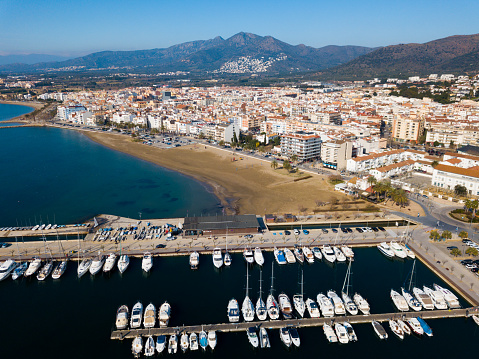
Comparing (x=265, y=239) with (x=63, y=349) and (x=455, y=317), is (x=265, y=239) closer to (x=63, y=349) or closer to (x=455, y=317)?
(x=455, y=317)

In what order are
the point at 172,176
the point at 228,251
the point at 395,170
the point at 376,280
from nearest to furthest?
the point at 376,280, the point at 228,251, the point at 395,170, the point at 172,176

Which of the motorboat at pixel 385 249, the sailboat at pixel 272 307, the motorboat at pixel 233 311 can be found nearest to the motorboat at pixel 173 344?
the motorboat at pixel 233 311

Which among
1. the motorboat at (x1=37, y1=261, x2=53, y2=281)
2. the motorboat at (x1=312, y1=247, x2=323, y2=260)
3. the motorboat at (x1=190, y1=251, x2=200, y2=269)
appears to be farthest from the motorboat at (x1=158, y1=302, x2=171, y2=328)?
the motorboat at (x1=312, y1=247, x2=323, y2=260)

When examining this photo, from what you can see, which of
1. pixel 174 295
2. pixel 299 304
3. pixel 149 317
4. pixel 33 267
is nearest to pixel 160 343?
pixel 149 317

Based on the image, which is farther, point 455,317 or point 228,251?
point 228,251

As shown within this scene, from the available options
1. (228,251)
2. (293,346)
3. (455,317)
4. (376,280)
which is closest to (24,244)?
(228,251)

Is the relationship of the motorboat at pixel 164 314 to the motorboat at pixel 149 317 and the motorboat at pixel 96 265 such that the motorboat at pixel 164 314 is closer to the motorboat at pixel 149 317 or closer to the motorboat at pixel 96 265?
the motorboat at pixel 149 317
